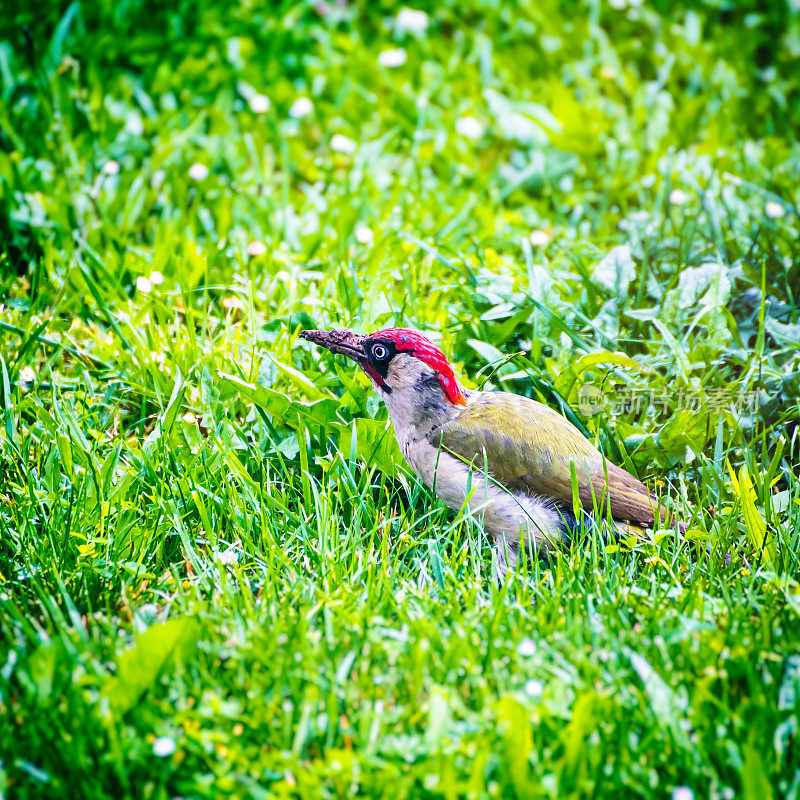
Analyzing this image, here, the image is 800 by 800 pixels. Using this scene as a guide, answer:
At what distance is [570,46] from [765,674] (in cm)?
548

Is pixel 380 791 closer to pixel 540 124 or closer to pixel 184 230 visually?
pixel 184 230

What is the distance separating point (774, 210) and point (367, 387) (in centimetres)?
284

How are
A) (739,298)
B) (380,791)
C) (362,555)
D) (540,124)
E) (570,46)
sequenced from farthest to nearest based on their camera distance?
1. (570,46)
2. (540,124)
3. (739,298)
4. (362,555)
5. (380,791)

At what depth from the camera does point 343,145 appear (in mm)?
5492

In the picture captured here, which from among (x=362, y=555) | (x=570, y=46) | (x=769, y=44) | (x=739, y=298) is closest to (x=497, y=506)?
(x=362, y=555)

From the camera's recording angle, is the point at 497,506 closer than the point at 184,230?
Yes

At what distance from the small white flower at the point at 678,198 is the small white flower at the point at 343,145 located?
200cm

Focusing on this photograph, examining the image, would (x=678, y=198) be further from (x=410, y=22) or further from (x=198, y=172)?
(x=198, y=172)

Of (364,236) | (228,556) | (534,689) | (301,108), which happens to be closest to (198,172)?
(301,108)

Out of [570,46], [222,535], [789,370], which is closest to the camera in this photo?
[222,535]

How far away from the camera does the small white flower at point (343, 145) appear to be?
17.9 feet

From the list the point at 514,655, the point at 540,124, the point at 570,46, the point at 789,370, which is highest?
the point at 570,46

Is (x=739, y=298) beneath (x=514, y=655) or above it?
above

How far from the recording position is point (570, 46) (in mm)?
6613
